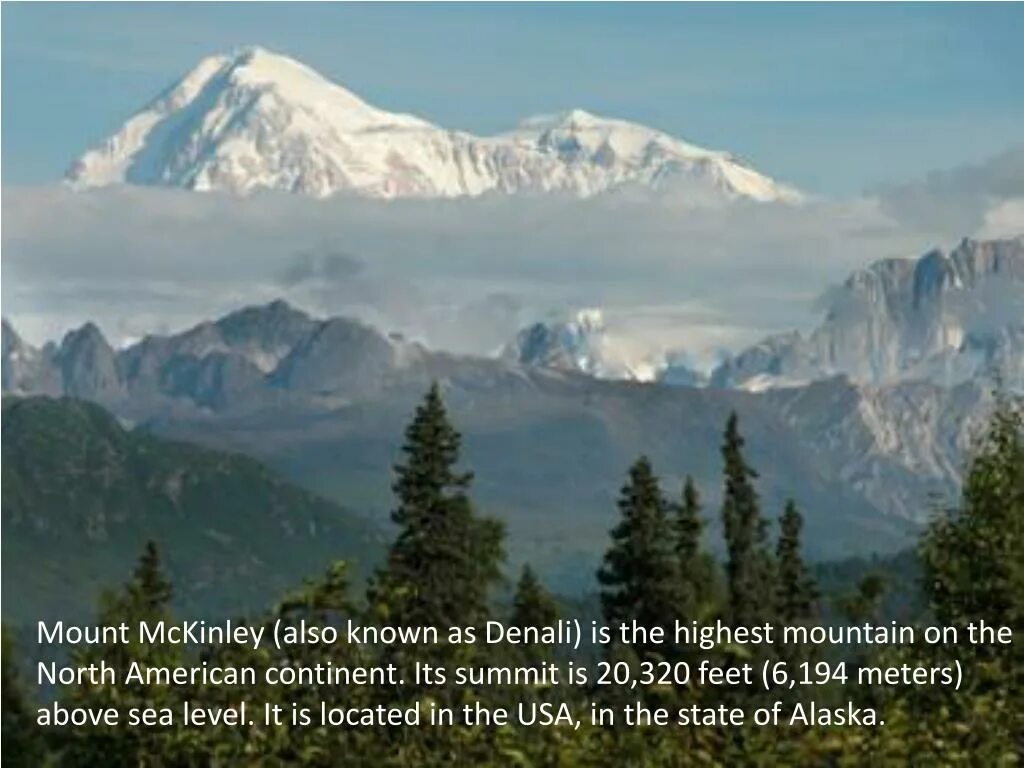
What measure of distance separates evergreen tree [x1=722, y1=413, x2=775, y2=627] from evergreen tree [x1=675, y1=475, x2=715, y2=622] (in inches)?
180

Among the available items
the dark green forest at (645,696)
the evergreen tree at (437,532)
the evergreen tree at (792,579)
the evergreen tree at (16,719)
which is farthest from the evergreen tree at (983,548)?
the evergreen tree at (792,579)

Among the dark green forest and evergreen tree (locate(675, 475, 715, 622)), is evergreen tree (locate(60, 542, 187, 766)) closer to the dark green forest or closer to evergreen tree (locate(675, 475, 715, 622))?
the dark green forest

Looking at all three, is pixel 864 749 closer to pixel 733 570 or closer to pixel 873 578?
pixel 873 578

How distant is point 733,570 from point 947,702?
106450 millimetres

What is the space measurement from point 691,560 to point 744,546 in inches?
899

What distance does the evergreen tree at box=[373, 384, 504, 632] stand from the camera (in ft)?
343

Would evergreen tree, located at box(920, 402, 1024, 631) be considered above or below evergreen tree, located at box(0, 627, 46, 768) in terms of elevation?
below

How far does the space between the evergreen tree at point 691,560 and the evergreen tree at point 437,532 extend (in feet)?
43.4

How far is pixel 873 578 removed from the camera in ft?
363

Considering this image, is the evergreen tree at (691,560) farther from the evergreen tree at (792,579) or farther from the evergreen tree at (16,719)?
the evergreen tree at (16,719)

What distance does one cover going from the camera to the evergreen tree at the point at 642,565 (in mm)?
120900

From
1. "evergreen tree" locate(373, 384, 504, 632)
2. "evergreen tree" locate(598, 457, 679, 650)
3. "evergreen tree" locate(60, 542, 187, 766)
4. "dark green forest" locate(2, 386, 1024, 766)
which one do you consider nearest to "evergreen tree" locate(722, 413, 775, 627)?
"evergreen tree" locate(598, 457, 679, 650)

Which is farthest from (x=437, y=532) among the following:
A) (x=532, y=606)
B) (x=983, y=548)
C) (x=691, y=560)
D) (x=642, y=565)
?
(x=983, y=548)

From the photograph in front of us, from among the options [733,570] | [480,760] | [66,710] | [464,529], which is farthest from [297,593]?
[733,570]
